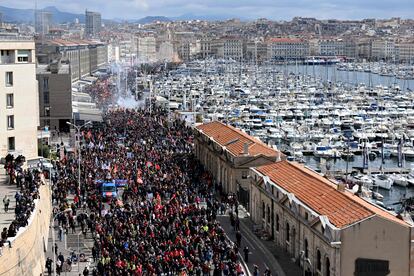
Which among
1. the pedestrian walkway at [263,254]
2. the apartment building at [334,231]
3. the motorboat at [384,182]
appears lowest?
the motorboat at [384,182]

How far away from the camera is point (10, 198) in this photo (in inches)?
1339

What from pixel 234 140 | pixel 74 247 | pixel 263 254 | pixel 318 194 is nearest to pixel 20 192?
pixel 74 247

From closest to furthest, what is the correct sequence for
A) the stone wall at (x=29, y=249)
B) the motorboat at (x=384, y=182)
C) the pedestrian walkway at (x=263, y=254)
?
the stone wall at (x=29, y=249), the pedestrian walkway at (x=263, y=254), the motorboat at (x=384, y=182)

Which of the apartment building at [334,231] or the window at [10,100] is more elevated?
the window at [10,100]

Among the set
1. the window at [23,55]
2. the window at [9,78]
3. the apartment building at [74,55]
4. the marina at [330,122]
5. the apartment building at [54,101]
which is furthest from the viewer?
the apartment building at [74,55]

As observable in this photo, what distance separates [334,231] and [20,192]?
44.3ft

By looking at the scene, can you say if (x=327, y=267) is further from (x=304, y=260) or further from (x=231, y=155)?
(x=231, y=155)

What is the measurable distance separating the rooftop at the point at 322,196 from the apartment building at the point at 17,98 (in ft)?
45.9

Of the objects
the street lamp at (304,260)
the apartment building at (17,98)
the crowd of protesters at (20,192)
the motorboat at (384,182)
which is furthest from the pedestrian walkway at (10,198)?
the motorboat at (384,182)

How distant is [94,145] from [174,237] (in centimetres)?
2790

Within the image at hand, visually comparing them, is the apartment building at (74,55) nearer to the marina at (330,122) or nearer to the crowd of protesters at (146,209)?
the marina at (330,122)

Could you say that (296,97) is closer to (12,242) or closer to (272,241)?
(272,241)

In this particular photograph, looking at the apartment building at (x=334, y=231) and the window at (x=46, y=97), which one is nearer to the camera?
the apartment building at (x=334, y=231)

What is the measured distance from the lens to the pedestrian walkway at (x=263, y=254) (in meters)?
32.1
